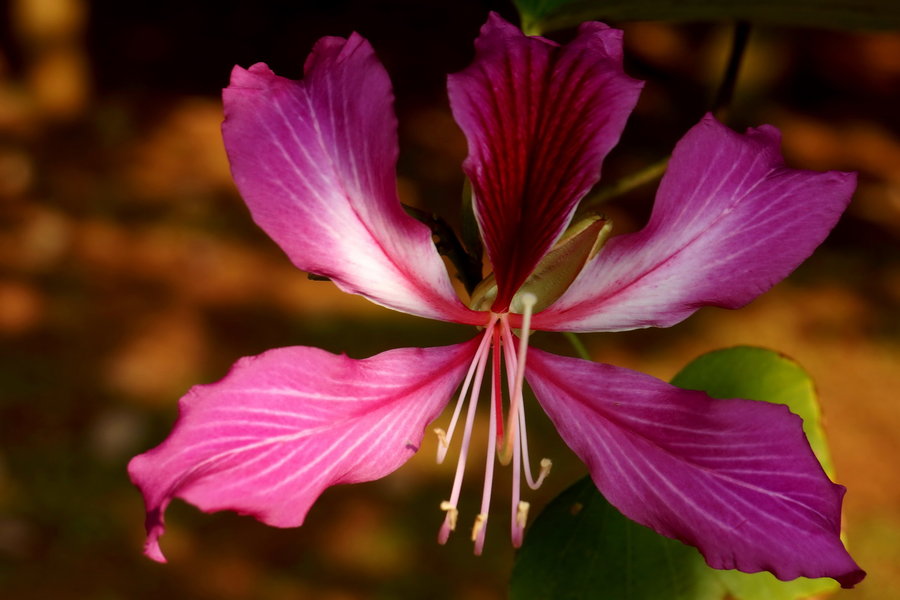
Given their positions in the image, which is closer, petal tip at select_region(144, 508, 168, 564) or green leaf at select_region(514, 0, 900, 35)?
petal tip at select_region(144, 508, 168, 564)

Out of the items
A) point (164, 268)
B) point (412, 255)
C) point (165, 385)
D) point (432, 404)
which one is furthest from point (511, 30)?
point (164, 268)

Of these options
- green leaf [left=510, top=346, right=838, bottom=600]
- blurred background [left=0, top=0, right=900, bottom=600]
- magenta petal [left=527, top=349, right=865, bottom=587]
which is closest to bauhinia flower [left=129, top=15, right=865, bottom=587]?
magenta petal [left=527, top=349, right=865, bottom=587]

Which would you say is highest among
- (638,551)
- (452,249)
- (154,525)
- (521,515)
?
(452,249)

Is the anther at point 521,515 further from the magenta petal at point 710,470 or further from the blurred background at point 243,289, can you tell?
the blurred background at point 243,289

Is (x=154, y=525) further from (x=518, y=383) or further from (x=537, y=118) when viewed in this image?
(x=537, y=118)

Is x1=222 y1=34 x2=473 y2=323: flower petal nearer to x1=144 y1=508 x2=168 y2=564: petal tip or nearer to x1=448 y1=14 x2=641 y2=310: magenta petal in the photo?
x1=448 y1=14 x2=641 y2=310: magenta petal

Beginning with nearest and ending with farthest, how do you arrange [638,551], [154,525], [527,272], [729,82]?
1. [154,525]
2. [527,272]
3. [638,551]
4. [729,82]

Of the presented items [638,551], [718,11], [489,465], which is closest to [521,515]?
[489,465]
